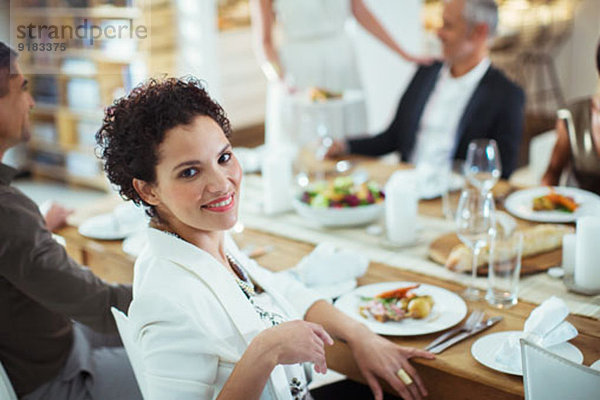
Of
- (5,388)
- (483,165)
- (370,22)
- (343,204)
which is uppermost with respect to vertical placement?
(370,22)

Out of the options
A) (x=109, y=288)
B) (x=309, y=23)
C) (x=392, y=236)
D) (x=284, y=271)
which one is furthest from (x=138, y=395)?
(x=309, y=23)

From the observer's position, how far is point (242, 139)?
6.33 meters

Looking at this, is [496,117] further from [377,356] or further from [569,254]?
[377,356]

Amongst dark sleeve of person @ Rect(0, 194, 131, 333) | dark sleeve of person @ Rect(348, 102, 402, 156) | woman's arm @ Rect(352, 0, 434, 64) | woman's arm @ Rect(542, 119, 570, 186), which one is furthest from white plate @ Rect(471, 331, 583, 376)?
woman's arm @ Rect(352, 0, 434, 64)

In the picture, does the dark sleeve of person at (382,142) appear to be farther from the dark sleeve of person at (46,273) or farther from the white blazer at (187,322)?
the white blazer at (187,322)

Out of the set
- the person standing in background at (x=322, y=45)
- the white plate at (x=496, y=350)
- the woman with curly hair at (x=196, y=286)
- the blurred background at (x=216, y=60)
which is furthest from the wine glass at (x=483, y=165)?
the blurred background at (x=216, y=60)

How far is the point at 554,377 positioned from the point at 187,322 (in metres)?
0.59

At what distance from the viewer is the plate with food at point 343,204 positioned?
2096mm

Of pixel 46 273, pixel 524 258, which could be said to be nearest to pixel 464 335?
pixel 524 258

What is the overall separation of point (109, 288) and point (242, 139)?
4.76m

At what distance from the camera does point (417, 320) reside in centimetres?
153

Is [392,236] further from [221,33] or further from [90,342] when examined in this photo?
[221,33]

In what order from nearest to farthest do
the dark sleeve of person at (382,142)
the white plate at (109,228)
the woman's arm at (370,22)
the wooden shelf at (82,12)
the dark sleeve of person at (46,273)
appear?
the dark sleeve of person at (46,273), the white plate at (109,228), the dark sleeve of person at (382,142), the woman's arm at (370,22), the wooden shelf at (82,12)

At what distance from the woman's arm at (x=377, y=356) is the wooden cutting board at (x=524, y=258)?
1.35 ft
